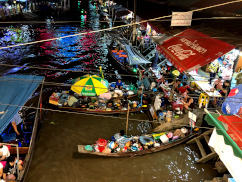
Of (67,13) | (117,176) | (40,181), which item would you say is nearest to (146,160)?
(117,176)

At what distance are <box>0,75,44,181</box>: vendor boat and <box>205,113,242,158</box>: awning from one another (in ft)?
26.0

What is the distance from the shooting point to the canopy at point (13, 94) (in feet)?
25.5

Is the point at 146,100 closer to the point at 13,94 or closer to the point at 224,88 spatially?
the point at 224,88

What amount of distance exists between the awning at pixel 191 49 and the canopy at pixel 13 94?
26.3 feet

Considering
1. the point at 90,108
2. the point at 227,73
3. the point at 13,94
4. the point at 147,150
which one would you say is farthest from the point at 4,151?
the point at 227,73

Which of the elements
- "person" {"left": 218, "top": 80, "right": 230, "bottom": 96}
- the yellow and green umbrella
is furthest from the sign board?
the yellow and green umbrella

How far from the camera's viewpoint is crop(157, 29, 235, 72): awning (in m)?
9.14

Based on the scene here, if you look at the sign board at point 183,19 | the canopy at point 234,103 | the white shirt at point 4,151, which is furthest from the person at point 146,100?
the white shirt at point 4,151

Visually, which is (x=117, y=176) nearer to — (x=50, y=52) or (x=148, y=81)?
(x=148, y=81)

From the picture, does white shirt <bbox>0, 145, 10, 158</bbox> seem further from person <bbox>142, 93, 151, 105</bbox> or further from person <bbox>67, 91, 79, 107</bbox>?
person <bbox>142, 93, 151, 105</bbox>

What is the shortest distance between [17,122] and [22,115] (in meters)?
0.50

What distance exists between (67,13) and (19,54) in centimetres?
3022

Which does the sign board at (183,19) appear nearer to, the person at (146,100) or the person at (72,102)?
the person at (146,100)

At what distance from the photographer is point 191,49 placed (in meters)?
10.6
